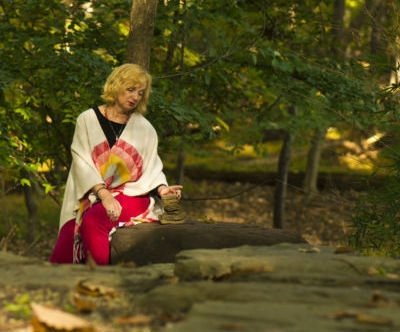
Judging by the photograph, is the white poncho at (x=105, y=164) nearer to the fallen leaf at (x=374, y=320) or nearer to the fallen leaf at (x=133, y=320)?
A: the fallen leaf at (x=133, y=320)

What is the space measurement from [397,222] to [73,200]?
3134 mm

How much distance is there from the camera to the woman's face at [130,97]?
420 centimetres

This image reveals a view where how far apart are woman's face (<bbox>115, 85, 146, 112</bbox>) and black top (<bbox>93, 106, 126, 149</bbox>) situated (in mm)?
175

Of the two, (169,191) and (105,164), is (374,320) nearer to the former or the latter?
(169,191)

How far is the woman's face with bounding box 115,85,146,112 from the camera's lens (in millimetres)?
4199

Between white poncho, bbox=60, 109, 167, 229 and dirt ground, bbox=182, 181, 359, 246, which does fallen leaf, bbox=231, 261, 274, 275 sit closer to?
white poncho, bbox=60, 109, 167, 229

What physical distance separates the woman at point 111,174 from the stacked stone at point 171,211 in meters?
0.11

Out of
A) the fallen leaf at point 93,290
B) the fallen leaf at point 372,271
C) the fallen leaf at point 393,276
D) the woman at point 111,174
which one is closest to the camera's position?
the fallen leaf at point 93,290

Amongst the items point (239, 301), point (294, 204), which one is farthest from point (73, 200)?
point (294, 204)

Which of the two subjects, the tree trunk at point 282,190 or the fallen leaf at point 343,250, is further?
the tree trunk at point 282,190

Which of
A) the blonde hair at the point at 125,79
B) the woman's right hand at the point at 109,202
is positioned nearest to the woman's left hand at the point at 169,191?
the woman's right hand at the point at 109,202

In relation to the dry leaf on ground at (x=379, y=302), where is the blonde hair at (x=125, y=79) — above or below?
above

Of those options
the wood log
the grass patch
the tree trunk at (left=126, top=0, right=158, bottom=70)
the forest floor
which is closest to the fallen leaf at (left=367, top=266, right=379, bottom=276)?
the wood log

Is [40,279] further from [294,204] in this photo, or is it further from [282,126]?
[294,204]
